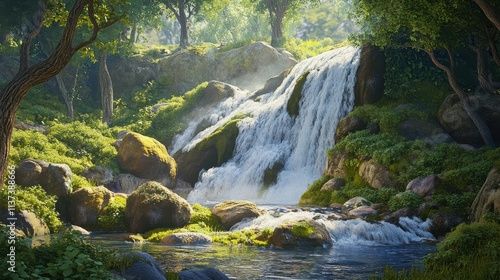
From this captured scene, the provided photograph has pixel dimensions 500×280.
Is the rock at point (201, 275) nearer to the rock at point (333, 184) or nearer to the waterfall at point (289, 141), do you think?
the rock at point (333, 184)

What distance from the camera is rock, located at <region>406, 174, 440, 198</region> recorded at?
2153cm

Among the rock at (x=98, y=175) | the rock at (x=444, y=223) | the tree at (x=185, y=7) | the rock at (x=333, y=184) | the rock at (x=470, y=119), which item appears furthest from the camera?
the tree at (x=185, y=7)

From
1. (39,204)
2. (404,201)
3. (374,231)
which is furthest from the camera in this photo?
(39,204)

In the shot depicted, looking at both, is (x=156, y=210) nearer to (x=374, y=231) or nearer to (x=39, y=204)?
(x=39, y=204)

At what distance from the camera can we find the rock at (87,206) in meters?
22.7

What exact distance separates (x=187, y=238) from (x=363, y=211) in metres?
6.76

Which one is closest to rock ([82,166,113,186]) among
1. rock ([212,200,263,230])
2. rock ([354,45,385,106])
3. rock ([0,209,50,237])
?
rock ([0,209,50,237])

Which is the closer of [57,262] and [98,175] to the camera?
[57,262]

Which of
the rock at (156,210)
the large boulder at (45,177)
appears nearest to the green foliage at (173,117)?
the large boulder at (45,177)

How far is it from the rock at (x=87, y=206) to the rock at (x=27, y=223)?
1.79 metres

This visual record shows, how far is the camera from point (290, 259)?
49.8 ft

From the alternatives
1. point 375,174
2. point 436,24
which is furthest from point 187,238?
point 436,24

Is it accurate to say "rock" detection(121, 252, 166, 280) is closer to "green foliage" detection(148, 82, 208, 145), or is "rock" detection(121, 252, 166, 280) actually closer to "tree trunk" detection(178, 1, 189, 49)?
"green foliage" detection(148, 82, 208, 145)

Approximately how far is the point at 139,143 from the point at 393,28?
1682 cm
